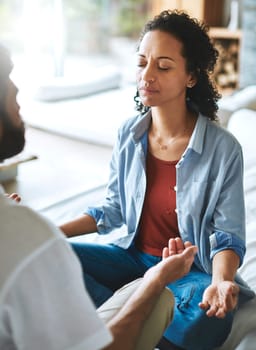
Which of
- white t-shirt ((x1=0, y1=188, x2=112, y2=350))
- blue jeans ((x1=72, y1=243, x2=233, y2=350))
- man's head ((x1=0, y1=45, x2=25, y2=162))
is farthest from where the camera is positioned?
blue jeans ((x1=72, y1=243, x2=233, y2=350))

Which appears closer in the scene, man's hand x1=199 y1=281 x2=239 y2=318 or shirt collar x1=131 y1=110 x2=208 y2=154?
man's hand x1=199 y1=281 x2=239 y2=318

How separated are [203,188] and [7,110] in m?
0.74

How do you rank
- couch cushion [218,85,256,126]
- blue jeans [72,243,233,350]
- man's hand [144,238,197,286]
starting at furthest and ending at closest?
couch cushion [218,85,256,126] < blue jeans [72,243,233,350] < man's hand [144,238,197,286]

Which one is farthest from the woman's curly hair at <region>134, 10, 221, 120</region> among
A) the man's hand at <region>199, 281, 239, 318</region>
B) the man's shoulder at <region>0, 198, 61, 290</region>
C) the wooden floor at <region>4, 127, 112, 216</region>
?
the wooden floor at <region>4, 127, 112, 216</region>

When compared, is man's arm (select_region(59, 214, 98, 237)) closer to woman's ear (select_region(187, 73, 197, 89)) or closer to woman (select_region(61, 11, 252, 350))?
woman (select_region(61, 11, 252, 350))

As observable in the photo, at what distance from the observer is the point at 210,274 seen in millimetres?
1618

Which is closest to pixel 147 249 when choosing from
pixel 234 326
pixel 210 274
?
pixel 210 274

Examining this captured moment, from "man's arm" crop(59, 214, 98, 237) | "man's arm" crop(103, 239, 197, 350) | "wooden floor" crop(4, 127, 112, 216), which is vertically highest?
"man's arm" crop(103, 239, 197, 350)

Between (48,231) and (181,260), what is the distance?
45 cm

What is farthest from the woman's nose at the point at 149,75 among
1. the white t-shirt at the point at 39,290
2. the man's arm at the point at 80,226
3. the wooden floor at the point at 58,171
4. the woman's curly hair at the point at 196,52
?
the wooden floor at the point at 58,171

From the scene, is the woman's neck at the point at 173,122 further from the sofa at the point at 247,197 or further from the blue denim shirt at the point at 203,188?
the sofa at the point at 247,197

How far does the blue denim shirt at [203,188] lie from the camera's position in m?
1.56

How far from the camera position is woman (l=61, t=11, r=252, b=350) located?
1539 millimetres

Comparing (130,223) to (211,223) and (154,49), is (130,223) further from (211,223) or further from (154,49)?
(154,49)
